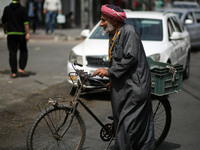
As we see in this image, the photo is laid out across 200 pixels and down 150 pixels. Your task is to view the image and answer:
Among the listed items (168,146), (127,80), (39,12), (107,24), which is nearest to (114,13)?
(107,24)

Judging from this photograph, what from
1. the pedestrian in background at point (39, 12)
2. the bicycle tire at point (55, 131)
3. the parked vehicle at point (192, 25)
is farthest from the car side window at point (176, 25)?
the pedestrian in background at point (39, 12)

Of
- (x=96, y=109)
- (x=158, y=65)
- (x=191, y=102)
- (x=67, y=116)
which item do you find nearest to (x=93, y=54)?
(x=96, y=109)

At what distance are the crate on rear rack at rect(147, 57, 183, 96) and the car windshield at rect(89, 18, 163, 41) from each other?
12.6ft

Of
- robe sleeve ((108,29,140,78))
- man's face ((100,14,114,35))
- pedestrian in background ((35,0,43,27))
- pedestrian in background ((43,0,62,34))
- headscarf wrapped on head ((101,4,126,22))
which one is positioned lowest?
pedestrian in background ((35,0,43,27))

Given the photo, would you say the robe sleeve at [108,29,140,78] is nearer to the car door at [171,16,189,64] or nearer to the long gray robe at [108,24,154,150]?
the long gray robe at [108,24,154,150]

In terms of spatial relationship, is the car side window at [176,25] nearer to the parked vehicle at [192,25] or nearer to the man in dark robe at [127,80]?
the parked vehicle at [192,25]

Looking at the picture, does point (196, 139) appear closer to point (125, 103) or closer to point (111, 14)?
point (125, 103)

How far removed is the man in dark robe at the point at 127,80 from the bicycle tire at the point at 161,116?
722 mm

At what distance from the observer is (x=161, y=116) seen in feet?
15.9

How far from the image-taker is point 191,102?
7484 millimetres

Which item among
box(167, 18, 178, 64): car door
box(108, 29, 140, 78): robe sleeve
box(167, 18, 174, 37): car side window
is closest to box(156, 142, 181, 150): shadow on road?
box(108, 29, 140, 78): robe sleeve

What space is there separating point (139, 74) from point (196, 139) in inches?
74.4

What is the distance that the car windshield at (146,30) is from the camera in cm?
851

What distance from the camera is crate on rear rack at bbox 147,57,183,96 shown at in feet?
14.6
